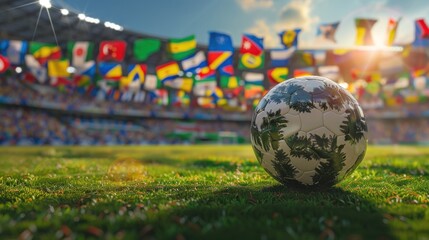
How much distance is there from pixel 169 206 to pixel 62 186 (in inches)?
109

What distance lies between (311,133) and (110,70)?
22425 millimetres

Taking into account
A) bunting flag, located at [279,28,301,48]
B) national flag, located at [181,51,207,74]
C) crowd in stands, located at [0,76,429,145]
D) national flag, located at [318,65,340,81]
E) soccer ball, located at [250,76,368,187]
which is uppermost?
bunting flag, located at [279,28,301,48]

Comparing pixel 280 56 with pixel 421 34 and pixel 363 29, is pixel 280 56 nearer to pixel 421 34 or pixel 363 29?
pixel 363 29

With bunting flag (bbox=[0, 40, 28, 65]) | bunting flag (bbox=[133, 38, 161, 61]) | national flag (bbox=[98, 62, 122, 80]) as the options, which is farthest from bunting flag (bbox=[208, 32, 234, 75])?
bunting flag (bbox=[0, 40, 28, 65])

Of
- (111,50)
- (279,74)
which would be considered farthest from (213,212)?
(111,50)

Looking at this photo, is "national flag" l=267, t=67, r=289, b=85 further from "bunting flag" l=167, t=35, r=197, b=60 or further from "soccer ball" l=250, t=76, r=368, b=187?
"soccer ball" l=250, t=76, r=368, b=187

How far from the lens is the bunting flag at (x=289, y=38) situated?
2377cm

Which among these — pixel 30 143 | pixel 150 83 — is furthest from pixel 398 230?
pixel 30 143

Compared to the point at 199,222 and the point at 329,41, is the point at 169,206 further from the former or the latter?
the point at 329,41

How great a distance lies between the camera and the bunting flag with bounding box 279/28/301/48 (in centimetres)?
2377

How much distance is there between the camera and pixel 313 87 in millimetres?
4801

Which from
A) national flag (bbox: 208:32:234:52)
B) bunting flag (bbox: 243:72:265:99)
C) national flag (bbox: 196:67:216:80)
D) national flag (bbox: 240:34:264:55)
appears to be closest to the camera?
national flag (bbox: 208:32:234:52)

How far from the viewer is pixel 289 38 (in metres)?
23.9

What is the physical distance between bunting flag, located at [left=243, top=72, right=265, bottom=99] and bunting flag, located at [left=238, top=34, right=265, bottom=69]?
451 centimetres
